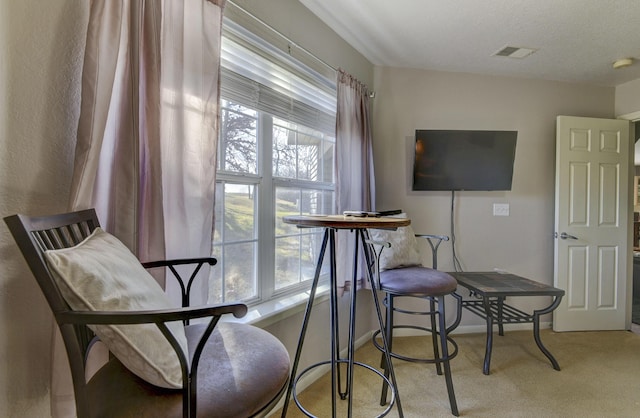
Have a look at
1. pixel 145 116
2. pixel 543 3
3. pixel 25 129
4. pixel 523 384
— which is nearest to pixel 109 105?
pixel 145 116

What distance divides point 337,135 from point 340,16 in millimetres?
776

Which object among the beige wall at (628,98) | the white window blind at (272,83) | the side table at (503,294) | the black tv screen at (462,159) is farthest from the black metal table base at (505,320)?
the beige wall at (628,98)

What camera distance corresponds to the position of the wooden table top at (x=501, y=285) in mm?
2287

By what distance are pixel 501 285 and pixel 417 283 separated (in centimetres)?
112

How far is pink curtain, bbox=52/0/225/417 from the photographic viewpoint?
3.07ft

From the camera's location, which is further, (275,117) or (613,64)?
(613,64)

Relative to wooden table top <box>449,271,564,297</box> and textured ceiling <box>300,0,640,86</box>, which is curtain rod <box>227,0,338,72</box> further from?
wooden table top <box>449,271,564,297</box>

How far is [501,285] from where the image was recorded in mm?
2457

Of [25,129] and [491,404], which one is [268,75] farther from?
[491,404]

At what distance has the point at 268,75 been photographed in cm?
177

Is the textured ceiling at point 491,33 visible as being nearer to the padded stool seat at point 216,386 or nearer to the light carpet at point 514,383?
the padded stool seat at point 216,386

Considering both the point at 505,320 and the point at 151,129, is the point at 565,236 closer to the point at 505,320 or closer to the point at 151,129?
the point at 505,320

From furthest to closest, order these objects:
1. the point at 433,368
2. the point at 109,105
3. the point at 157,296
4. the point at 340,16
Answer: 1. the point at 433,368
2. the point at 340,16
3. the point at 109,105
4. the point at 157,296

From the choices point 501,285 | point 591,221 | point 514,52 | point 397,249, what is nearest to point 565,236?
point 591,221
